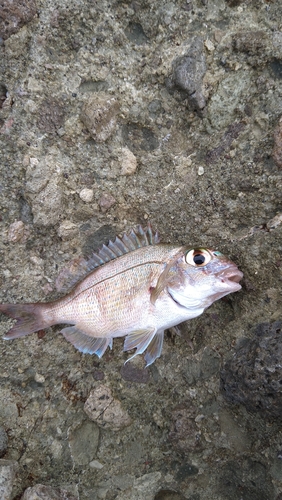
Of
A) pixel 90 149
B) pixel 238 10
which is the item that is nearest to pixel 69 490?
pixel 90 149

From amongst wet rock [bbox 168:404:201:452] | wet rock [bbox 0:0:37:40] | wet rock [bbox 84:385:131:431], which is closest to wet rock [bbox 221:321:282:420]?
wet rock [bbox 168:404:201:452]

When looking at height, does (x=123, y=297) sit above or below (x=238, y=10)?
below

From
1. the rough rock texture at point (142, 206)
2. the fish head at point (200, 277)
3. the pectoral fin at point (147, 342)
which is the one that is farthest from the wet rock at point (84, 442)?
the fish head at point (200, 277)

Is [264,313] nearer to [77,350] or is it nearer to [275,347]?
[275,347]

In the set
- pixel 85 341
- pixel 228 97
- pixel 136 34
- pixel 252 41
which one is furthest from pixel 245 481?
pixel 136 34

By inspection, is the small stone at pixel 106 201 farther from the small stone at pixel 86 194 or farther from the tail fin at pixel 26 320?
the tail fin at pixel 26 320
